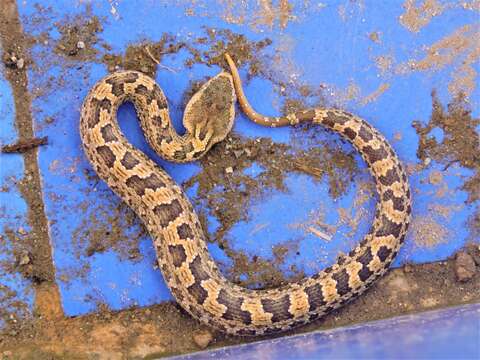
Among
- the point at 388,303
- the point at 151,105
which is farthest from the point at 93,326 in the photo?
the point at 388,303

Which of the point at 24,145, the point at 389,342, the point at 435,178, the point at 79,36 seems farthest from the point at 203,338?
the point at 79,36

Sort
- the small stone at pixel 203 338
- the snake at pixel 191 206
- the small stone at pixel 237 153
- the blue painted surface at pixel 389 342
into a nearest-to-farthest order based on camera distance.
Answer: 1. the blue painted surface at pixel 389 342
2. the snake at pixel 191 206
3. the small stone at pixel 203 338
4. the small stone at pixel 237 153

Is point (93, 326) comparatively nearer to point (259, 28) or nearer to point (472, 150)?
point (259, 28)

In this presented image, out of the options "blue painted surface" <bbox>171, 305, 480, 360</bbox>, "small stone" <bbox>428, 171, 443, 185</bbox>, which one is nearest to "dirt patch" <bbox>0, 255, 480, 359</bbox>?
"blue painted surface" <bbox>171, 305, 480, 360</bbox>

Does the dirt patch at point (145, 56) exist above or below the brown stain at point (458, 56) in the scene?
above

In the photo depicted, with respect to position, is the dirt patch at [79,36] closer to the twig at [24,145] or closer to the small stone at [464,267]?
the twig at [24,145]

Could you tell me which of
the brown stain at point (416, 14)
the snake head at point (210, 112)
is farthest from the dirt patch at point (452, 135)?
the snake head at point (210, 112)

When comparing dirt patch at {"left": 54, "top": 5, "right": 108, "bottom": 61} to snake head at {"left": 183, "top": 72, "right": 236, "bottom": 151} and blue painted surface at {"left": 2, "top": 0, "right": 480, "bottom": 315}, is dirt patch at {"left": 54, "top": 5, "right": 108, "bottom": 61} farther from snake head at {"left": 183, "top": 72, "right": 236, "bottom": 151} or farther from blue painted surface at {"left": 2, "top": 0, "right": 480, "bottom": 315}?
snake head at {"left": 183, "top": 72, "right": 236, "bottom": 151}

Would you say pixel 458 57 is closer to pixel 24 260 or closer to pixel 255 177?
pixel 255 177
